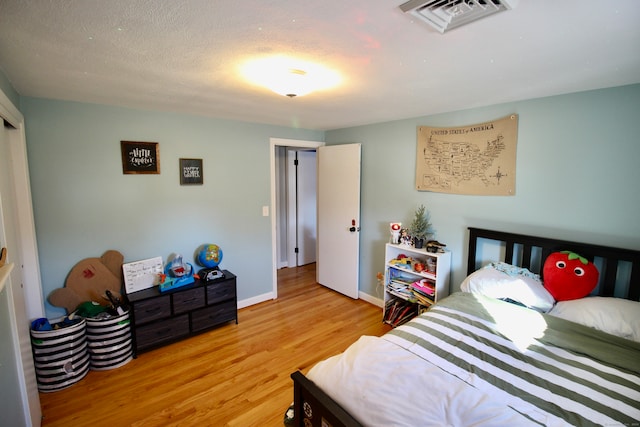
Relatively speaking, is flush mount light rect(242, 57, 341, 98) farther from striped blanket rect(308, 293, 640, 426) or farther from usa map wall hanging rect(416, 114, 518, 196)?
striped blanket rect(308, 293, 640, 426)

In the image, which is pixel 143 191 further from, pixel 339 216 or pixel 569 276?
pixel 569 276

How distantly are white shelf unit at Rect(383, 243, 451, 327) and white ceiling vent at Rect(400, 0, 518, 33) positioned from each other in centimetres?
203

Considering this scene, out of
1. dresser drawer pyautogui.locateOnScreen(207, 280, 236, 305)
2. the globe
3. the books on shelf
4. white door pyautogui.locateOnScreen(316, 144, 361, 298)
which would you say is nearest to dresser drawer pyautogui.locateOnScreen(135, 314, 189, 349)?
dresser drawer pyautogui.locateOnScreen(207, 280, 236, 305)

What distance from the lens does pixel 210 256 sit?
3.09 m

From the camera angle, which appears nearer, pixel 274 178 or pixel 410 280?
pixel 410 280

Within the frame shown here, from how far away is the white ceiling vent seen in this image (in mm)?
994

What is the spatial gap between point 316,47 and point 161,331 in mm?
2674

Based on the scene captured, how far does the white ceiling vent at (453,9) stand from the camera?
3.26 ft

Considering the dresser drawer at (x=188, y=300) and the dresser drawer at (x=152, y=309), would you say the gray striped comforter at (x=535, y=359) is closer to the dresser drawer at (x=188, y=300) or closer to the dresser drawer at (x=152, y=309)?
the dresser drawer at (x=188, y=300)

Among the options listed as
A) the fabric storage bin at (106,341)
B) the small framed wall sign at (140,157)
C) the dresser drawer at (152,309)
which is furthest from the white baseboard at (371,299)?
the small framed wall sign at (140,157)

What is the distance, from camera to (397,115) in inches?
116

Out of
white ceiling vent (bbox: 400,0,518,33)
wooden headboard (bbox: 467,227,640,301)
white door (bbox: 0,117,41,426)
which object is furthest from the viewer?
wooden headboard (bbox: 467,227,640,301)

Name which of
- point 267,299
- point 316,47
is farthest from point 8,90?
point 267,299

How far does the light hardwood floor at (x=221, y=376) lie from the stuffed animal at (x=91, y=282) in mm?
614
